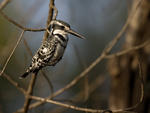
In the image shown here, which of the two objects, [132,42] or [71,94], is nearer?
[132,42]

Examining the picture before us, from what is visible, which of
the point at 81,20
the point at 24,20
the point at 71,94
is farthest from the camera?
the point at 71,94

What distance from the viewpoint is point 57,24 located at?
3.33 m

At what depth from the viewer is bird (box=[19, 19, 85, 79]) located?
11.0 feet

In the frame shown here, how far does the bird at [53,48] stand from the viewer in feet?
11.0

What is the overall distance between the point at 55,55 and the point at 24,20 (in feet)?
3.66

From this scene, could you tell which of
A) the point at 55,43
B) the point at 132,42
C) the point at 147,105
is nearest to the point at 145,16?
the point at 132,42

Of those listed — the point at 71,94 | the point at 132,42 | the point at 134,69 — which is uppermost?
the point at 132,42

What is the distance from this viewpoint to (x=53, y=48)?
3.44 metres

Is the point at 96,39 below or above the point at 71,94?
above

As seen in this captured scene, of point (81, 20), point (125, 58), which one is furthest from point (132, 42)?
point (81, 20)

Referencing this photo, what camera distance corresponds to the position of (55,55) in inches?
135

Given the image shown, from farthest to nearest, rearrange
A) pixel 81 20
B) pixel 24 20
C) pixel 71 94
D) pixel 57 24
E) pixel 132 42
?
1. pixel 71 94
2. pixel 81 20
3. pixel 132 42
4. pixel 24 20
5. pixel 57 24

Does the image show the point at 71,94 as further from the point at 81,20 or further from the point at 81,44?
the point at 81,20

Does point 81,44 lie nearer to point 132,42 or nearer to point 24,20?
point 132,42
